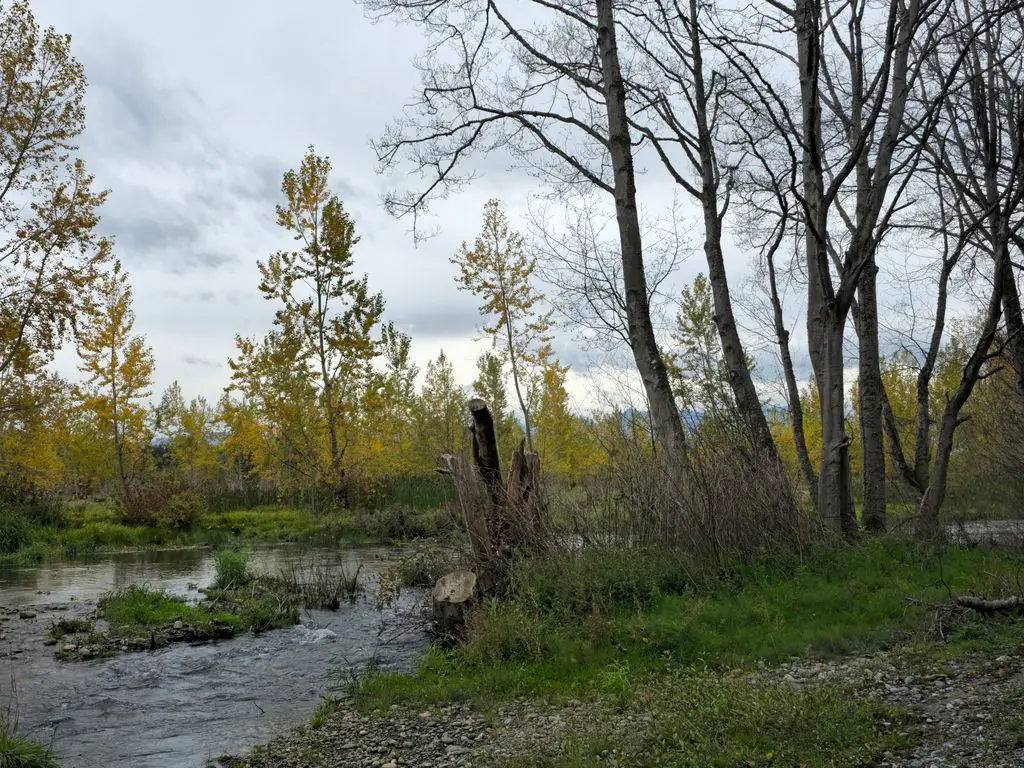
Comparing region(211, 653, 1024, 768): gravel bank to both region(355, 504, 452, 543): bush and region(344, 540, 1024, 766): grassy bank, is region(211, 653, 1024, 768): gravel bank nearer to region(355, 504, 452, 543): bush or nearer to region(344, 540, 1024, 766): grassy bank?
region(344, 540, 1024, 766): grassy bank

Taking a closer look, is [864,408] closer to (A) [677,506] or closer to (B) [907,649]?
(A) [677,506]

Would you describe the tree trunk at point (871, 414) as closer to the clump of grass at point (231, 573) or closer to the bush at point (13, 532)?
the clump of grass at point (231, 573)

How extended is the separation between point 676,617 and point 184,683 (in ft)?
15.9

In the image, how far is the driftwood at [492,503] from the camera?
8.62 m

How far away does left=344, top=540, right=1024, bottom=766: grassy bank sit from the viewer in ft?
13.6

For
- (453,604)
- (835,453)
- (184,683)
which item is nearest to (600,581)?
(453,604)

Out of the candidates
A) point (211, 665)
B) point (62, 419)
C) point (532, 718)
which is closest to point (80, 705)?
point (211, 665)

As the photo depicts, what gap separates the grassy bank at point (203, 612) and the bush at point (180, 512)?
10537mm

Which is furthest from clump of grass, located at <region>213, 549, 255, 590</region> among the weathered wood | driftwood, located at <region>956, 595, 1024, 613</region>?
driftwood, located at <region>956, 595, 1024, 613</region>

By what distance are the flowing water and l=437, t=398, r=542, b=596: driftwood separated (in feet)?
3.99

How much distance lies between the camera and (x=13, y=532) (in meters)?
18.7

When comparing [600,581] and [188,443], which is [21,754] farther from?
[188,443]

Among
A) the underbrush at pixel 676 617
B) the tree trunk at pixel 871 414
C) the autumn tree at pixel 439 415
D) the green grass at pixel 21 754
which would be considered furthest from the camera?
the autumn tree at pixel 439 415

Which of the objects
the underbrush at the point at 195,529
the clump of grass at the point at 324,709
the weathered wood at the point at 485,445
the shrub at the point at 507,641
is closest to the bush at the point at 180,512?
the underbrush at the point at 195,529
